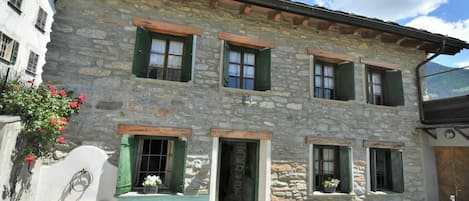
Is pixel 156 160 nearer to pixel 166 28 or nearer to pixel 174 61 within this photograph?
pixel 174 61

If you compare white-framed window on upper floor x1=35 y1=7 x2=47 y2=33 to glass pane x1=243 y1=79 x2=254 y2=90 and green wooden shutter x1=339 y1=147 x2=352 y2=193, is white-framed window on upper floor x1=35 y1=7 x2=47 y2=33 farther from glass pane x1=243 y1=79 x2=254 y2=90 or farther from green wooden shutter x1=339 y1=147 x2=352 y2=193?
green wooden shutter x1=339 y1=147 x2=352 y2=193

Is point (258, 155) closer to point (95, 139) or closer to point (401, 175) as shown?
point (95, 139)

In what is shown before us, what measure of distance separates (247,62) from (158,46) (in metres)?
2.13

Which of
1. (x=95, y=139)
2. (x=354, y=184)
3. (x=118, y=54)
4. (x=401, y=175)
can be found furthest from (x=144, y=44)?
(x=401, y=175)

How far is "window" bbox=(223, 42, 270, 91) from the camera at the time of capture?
615 centimetres

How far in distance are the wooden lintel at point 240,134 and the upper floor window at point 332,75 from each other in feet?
6.22

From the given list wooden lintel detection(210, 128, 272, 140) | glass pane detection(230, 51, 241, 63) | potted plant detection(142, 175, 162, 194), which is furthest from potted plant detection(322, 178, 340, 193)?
potted plant detection(142, 175, 162, 194)

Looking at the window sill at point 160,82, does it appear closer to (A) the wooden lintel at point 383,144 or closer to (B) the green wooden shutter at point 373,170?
(A) the wooden lintel at point 383,144

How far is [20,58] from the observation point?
7547mm

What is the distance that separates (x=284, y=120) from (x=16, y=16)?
7.75m

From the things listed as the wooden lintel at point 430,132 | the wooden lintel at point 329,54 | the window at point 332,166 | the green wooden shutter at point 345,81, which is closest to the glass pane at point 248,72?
the wooden lintel at point 329,54

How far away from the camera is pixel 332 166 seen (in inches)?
265

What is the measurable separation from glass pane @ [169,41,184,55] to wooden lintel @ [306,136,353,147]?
11.9ft

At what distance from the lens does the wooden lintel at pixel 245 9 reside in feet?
19.6
